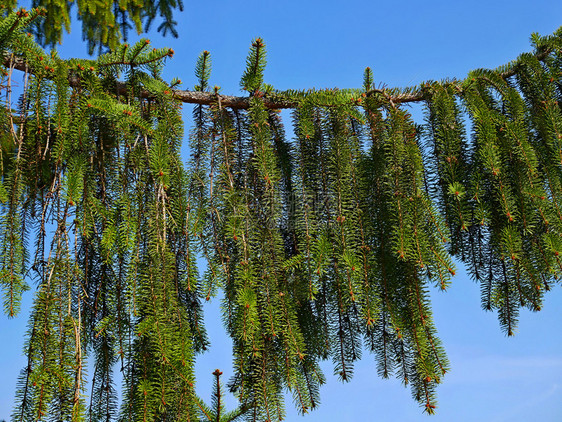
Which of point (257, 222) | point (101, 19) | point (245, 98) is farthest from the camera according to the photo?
point (101, 19)

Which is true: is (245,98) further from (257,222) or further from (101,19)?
(101,19)

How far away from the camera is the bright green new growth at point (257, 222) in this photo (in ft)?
5.88

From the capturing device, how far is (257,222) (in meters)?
2.04

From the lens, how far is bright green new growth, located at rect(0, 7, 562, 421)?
70.6 inches

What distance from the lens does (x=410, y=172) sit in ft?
6.44

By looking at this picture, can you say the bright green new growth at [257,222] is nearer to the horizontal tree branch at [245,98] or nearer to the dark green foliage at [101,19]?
the horizontal tree branch at [245,98]

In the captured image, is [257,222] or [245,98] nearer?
[257,222]

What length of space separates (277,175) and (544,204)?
0.99 meters

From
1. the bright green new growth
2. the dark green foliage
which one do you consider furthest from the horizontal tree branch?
the dark green foliage

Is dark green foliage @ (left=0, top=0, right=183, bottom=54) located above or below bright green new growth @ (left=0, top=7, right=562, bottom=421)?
above

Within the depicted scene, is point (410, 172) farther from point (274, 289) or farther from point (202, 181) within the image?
point (202, 181)

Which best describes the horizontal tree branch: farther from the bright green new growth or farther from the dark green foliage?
the dark green foliage

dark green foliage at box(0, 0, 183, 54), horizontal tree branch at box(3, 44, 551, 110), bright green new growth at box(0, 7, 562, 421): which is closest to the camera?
bright green new growth at box(0, 7, 562, 421)

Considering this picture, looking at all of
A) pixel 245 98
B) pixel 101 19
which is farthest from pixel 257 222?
pixel 101 19
